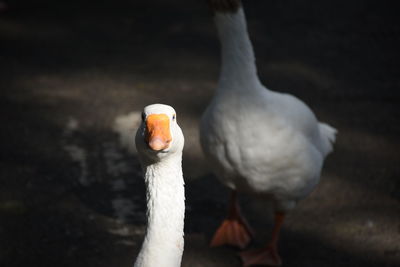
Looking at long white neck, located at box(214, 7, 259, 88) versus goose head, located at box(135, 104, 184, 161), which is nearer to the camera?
goose head, located at box(135, 104, 184, 161)

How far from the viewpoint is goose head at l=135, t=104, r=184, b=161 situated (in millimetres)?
2242

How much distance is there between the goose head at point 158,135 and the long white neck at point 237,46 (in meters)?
1.24

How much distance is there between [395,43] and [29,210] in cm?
438

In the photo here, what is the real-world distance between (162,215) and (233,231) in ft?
5.48

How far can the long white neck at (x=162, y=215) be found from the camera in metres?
2.47

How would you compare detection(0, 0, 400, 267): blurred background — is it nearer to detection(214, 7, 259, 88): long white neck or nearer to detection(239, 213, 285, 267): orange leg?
detection(239, 213, 285, 267): orange leg

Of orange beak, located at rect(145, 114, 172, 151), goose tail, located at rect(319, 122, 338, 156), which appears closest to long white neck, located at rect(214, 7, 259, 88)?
goose tail, located at rect(319, 122, 338, 156)

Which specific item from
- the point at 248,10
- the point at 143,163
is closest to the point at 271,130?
the point at 143,163

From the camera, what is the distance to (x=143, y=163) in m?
2.49

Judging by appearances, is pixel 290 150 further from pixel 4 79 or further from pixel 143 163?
pixel 4 79

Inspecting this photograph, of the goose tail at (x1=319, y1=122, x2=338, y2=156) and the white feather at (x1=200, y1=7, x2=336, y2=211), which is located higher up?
the white feather at (x1=200, y1=7, x2=336, y2=211)

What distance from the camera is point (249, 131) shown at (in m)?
3.50

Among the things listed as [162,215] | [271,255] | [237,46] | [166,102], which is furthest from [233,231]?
[166,102]

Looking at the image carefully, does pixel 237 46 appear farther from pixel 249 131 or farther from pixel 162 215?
pixel 162 215
